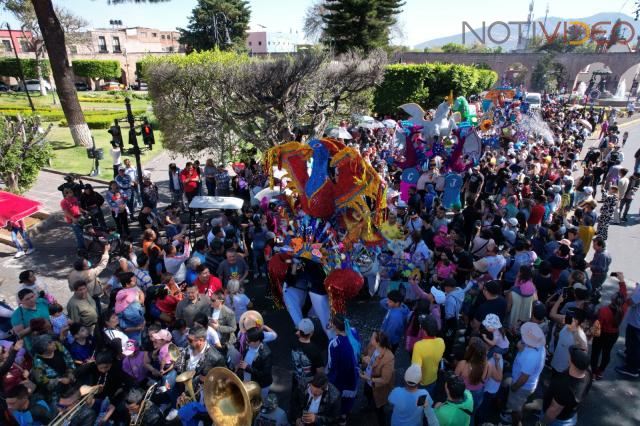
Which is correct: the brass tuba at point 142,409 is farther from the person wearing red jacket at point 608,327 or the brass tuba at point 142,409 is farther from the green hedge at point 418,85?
the green hedge at point 418,85

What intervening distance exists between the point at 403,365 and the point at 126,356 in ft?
12.2

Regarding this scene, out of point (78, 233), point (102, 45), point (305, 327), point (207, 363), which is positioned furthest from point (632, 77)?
point (102, 45)

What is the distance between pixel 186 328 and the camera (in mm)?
4875

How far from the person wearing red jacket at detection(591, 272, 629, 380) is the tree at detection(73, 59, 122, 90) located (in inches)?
2164

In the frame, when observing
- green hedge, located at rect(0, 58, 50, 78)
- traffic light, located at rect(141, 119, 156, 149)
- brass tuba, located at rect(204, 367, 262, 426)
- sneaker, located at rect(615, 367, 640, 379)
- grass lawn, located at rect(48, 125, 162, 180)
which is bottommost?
sneaker, located at rect(615, 367, 640, 379)

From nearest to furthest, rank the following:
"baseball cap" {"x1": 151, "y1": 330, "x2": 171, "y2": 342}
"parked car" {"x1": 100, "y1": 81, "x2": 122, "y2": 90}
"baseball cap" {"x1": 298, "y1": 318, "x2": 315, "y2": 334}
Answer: "baseball cap" {"x1": 298, "y1": 318, "x2": 315, "y2": 334} → "baseball cap" {"x1": 151, "y1": 330, "x2": 171, "y2": 342} → "parked car" {"x1": 100, "y1": 81, "x2": 122, "y2": 90}

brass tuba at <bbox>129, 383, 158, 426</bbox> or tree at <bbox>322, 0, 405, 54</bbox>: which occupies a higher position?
tree at <bbox>322, 0, 405, 54</bbox>

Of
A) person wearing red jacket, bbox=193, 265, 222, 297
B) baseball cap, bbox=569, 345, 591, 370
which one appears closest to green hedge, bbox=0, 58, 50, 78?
person wearing red jacket, bbox=193, 265, 222, 297

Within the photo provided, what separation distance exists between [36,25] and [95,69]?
35.5ft

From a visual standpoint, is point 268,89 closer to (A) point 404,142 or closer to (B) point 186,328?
(A) point 404,142

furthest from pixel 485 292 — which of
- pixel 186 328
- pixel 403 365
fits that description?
pixel 186 328

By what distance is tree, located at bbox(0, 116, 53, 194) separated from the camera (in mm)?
10984

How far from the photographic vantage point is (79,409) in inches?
146

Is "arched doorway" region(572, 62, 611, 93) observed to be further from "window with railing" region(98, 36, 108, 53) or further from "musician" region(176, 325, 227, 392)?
"window with railing" region(98, 36, 108, 53)
